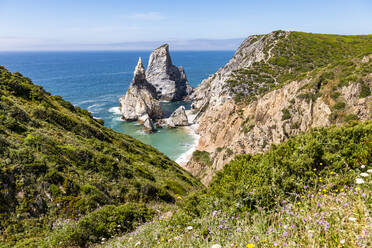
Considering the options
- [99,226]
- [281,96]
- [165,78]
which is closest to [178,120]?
[281,96]

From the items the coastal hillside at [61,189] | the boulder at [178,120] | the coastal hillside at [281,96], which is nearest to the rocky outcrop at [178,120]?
the boulder at [178,120]

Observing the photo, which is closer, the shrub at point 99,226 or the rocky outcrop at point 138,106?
the shrub at point 99,226

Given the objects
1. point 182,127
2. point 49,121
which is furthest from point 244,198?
point 182,127

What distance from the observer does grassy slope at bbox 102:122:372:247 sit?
4211 millimetres

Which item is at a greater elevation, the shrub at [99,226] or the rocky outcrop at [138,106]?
the shrub at [99,226]

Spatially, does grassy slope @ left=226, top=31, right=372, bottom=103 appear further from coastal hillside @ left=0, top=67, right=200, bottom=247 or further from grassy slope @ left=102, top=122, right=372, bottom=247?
grassy slope @ left=102, top=122, right=372, bottom=247

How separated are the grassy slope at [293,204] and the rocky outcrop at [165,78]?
108 metres

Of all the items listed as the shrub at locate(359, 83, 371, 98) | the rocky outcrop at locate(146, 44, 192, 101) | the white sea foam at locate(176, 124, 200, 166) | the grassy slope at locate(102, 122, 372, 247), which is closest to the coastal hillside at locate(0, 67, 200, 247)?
the grassy slope at locate(102, 122, 372, 247)

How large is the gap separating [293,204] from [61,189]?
12.4 m

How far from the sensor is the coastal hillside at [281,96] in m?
27.9

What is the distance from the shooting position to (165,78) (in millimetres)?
119500

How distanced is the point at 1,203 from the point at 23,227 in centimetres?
169

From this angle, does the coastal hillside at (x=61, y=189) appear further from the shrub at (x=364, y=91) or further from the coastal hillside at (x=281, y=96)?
the shrub at (x=364, y=91)

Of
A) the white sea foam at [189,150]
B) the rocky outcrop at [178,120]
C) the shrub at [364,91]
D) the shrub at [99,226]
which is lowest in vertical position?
the white sea foam at [189,150]
